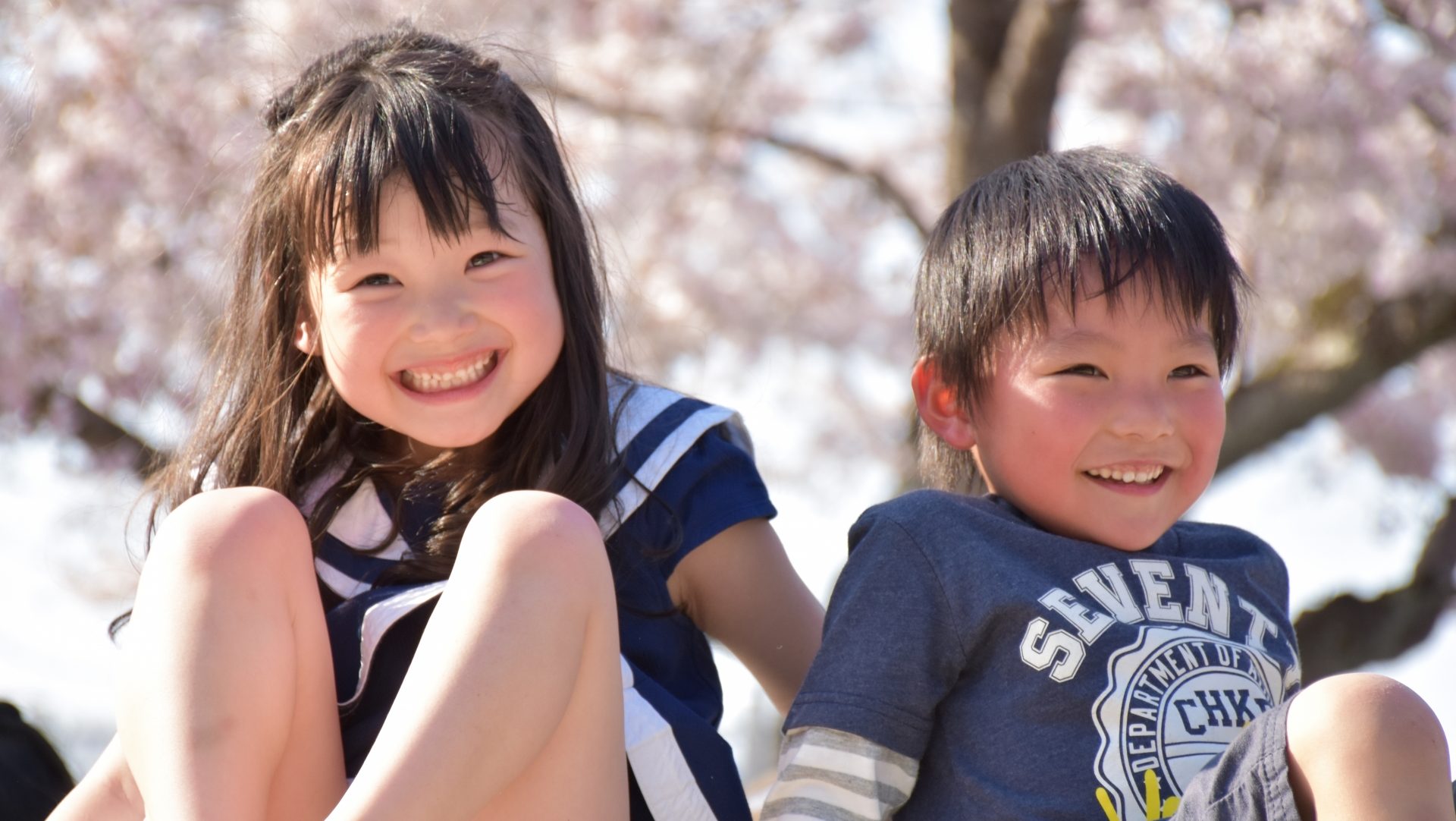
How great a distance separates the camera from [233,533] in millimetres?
1419

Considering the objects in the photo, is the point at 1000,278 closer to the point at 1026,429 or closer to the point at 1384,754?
the point at 1026,429

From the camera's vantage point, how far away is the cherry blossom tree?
4.73 m

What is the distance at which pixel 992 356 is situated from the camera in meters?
1.64

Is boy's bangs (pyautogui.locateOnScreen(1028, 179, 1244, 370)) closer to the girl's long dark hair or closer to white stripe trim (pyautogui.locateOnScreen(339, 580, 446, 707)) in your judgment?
the girl's long dark hair

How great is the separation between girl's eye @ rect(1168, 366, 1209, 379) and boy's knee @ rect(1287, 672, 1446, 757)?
493 millimetres

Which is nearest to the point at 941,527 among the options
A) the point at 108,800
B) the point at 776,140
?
the point at 108,800

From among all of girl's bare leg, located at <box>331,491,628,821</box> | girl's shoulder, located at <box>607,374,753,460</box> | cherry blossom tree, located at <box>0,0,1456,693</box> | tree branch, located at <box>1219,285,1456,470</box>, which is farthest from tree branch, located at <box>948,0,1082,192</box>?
girl's bare leg, located at <box>331,491,628,821</box>

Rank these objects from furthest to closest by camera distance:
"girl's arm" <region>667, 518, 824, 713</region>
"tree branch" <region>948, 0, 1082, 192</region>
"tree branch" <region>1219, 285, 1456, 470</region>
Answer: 1. "tree branch" <region>1219, 285, 1456, 470</region>
2. "tree branch" <region>948, 0, 1082, 192</region>
3. "girl's arm" <region>667, 518, 824, 713</region>

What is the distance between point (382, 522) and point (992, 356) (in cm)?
71

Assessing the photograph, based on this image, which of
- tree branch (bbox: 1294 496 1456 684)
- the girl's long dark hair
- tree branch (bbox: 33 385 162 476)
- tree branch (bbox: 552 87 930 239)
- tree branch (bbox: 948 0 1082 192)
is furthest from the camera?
tree branch (bbox: 552 87 930 239)

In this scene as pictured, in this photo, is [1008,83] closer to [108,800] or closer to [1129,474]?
[1129,474]

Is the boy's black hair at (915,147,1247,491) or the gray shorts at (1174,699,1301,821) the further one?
the boy's black hair at (915,147,1247,491)

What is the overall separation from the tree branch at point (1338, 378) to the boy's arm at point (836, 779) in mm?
4207

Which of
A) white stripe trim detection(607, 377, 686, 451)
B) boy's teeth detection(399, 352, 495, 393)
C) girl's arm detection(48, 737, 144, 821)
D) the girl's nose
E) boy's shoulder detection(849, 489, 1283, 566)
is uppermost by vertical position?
the girl's nose
